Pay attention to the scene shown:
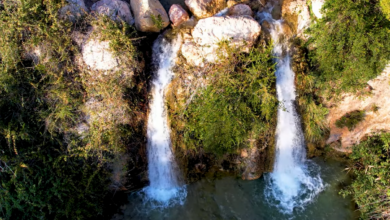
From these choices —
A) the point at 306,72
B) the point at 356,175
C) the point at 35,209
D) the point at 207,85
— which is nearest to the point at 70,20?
the point at 207,85

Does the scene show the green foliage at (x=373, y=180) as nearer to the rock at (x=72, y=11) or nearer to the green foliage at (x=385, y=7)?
the green foliage at (x=385, y=7)

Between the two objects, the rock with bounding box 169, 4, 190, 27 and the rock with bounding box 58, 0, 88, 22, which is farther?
the rock with bounding box 169, 4, 190, 27

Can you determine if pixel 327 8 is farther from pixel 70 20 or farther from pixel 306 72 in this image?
pixel 70 20

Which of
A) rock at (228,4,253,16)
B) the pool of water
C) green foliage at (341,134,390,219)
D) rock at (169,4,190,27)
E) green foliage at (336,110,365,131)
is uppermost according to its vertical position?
rock at (228,4,253,16)

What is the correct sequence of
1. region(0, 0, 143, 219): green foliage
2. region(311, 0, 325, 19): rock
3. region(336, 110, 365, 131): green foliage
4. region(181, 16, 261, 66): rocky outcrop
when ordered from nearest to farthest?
region(0, 0, 143, 219): green foliage
region(181, 16, 261, 66): rocky outcrop
region(311, 0, 325, 19): rock
region(336, 110, 365, 131): green foliage

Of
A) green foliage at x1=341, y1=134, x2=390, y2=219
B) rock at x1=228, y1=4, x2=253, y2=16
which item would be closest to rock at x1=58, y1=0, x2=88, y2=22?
rock at x1=228, y1=4, x2=253, y2=16

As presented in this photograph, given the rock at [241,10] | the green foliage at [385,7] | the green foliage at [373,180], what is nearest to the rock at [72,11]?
the rock at [241,10]

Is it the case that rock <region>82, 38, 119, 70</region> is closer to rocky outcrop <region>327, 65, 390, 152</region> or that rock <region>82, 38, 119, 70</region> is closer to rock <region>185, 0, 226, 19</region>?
rock <region>185, 0, 226, 19</region>
